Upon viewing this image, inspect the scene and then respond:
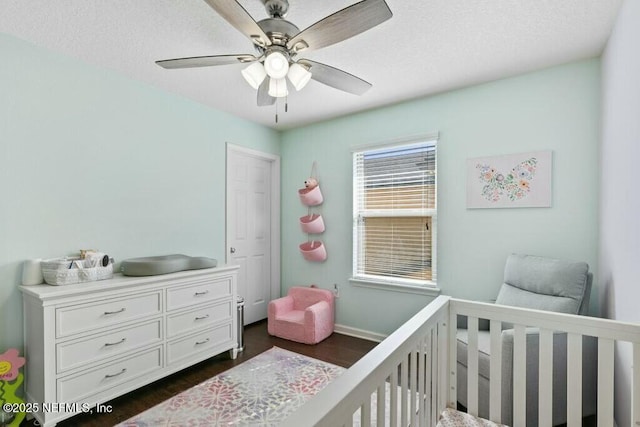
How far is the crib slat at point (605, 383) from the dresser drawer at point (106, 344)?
8.16ft

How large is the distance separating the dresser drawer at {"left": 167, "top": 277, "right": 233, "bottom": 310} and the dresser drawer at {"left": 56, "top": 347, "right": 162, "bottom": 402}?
0.34 metres

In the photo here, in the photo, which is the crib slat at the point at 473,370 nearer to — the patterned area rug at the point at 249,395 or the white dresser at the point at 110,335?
the patterned area rug at the point at 249,395

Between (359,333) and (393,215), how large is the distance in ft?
4.23

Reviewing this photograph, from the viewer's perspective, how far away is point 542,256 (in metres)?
2.25

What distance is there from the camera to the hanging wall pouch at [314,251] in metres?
3.36

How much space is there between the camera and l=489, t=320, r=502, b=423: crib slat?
4.59ft

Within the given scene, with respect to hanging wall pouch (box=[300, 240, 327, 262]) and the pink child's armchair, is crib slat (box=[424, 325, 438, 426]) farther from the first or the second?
hanging wall pouch (box=[300, 240, 327, 262])

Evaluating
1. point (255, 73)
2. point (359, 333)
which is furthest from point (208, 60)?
point (359, 333)

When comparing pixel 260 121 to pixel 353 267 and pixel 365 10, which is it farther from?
pixel 365 10

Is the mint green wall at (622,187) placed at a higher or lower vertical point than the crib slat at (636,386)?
higher

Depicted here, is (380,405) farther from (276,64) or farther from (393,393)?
(276,64)

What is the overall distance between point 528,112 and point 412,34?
1.21 m

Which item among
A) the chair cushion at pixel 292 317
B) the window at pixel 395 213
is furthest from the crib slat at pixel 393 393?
the chair cushion at pixel 292 317

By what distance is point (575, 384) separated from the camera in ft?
4.16
